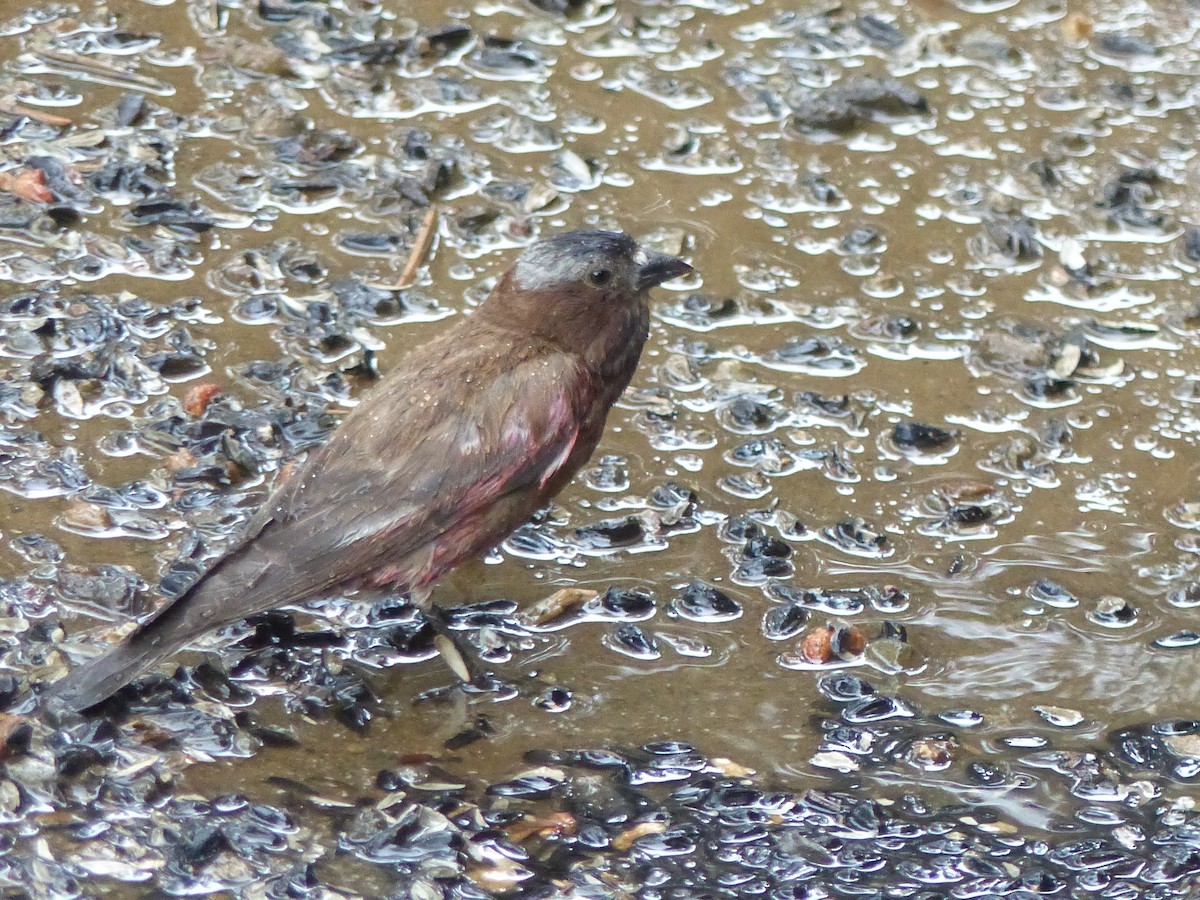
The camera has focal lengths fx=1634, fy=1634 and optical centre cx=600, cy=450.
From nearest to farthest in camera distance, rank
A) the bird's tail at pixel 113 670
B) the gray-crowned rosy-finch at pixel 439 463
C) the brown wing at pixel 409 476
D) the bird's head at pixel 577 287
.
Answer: the bird's tail at pixel 113 670, the gray-crowned rosy-finch at pixel 439 463, the brown wing at pixel 409 476, the bird's head at pixel 577 287

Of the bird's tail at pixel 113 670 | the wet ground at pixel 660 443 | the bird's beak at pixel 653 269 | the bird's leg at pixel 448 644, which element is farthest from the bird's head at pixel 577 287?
the bird's tail at pixel 113 670

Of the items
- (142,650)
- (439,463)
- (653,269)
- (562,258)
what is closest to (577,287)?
(562,258)

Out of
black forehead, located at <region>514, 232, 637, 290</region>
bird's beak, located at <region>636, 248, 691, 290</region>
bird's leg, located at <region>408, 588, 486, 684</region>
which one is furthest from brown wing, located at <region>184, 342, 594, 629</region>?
bird's beak, located at <region>636, 248, 691, 290</region>

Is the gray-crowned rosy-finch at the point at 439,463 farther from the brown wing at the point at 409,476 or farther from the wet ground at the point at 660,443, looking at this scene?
the wet ground at the point at 660,443

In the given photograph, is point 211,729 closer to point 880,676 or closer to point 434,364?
point 434,364

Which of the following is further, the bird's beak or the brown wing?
the bird's beak

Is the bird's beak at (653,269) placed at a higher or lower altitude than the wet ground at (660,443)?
higher

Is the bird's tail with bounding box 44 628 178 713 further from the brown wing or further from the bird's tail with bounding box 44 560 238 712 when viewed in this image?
the brown wing
